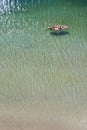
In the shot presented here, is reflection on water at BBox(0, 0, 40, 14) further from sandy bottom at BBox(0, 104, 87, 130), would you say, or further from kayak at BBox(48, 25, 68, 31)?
sandy bottom at BBox(0, 104, 87, 130)

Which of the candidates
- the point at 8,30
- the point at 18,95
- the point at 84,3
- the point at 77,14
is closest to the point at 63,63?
the point at 18,95

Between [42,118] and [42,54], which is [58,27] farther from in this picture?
[42,118]

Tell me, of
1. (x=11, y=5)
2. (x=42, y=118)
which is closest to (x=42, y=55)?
(x=42, y=118)

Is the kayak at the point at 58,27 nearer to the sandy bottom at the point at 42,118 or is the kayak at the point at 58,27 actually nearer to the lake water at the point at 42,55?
the lake water at the point at 42,55

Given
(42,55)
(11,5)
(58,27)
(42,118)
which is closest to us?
(42,118)

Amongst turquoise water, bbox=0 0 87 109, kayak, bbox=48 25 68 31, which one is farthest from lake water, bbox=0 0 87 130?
kayak, bbox=48 25 68 31

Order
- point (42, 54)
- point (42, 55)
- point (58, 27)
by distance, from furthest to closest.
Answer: point (58, 27), point (42, 54), point (42, 55)

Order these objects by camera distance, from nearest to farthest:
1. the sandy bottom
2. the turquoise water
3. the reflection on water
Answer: the sandy bottom, the turquoise water, the reflection on water

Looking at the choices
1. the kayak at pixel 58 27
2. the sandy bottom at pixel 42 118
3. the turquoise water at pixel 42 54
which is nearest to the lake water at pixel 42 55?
the turquoise water at pixel 42 54

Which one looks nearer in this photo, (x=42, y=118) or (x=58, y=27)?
(x=42, y=118)
